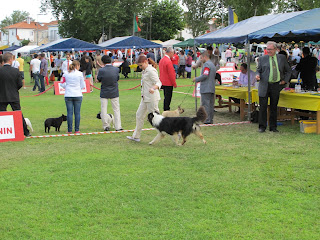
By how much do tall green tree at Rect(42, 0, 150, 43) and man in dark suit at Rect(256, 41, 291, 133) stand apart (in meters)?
50.3

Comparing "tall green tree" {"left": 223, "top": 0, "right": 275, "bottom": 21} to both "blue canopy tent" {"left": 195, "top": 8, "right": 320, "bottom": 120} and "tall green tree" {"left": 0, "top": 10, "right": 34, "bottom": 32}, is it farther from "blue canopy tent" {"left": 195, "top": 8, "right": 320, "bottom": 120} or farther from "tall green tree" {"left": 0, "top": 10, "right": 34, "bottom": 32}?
"tall green tree" {"left": 0, "top": 10, "right": 34, "bottom": 32}

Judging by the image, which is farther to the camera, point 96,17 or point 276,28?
Result: point 96,17

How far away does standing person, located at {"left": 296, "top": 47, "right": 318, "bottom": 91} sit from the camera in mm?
12031

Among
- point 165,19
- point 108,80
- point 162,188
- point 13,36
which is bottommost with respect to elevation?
point 162,188

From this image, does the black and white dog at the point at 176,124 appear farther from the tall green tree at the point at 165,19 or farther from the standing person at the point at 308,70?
the tall green tree at the point at 165,19

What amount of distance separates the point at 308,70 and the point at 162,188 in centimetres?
771

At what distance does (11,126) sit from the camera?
9.67 m

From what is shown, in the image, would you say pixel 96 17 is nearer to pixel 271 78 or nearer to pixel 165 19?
pixel 165 19

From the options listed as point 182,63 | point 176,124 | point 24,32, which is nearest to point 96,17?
point 182,63

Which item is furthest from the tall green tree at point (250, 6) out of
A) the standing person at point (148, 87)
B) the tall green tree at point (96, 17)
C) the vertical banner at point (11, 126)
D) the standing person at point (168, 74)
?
the vertical banner at point (11, 126)

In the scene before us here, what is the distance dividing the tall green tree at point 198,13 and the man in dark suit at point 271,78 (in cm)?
6406

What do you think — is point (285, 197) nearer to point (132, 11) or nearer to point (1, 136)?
point (1, 136)

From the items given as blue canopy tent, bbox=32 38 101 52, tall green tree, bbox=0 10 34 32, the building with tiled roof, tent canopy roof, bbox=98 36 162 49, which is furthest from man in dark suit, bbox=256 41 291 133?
tall green tree, bbox=0 10 34 32

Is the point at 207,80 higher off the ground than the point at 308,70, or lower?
lower
